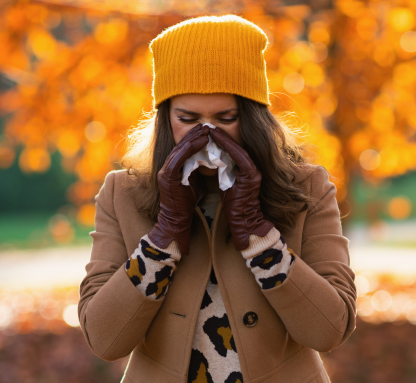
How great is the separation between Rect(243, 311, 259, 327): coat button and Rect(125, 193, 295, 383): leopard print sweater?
75 mm

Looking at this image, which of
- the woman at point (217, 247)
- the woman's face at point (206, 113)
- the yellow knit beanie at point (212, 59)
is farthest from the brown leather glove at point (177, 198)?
the yellow knit beanie at point (212, 59)

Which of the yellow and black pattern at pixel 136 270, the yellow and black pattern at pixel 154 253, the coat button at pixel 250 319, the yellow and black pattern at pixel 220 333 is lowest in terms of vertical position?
the yellow and black pattern at pixel 220 333

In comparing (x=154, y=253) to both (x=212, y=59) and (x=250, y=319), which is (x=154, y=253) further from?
(x=212, y=59)

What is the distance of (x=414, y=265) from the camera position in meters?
11.9

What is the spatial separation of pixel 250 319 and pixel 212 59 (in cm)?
97

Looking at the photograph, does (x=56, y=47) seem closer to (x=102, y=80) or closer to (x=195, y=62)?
(x=102, y=80)

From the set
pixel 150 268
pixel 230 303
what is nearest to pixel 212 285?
pixel 230 303

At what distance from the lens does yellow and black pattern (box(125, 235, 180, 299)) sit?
1691 mm

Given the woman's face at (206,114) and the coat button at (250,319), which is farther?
the woman's face at (206,114)

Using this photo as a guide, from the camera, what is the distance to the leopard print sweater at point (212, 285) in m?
1.68

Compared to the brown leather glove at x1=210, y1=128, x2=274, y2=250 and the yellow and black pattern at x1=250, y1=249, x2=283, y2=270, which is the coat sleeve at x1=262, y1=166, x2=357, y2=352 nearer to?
the yellow and black pattern at x1=250, y1=249, x2=283, y2=270

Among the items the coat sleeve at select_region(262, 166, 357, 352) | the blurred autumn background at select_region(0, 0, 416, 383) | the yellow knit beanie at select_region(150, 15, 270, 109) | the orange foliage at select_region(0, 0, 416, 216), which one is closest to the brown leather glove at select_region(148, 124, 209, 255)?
the yellow knit beanie at select_region(150, 15, 270, 109)

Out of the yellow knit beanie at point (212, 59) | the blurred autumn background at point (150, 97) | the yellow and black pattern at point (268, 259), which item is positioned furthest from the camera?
the blurred autumn background at point (150, 97)

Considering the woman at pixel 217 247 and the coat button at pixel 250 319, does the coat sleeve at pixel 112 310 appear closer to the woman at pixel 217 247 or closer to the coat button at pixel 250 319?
the woman at pixel 217 247
